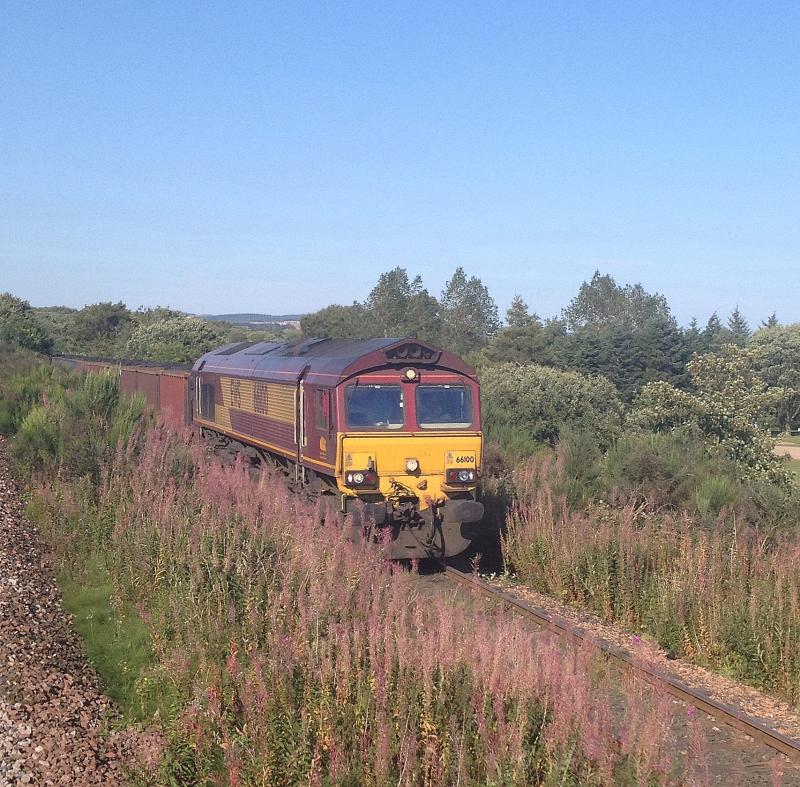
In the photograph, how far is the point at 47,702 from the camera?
21.6 ft

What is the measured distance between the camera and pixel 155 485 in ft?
38.8

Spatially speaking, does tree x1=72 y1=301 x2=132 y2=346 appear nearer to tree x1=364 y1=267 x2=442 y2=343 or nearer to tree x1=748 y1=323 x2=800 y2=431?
tree x1=364 y1=267 x2=442 y2=343

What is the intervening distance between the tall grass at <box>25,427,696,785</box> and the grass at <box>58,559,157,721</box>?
0.49ft

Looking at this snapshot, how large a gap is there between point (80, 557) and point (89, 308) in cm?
7973

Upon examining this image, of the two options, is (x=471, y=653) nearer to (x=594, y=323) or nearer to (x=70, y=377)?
(x=70, y=377)

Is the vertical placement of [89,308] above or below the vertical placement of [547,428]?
above

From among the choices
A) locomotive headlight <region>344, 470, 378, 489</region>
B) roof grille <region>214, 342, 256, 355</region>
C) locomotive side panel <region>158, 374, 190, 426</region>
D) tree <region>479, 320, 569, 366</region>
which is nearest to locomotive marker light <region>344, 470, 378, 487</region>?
locomotive headlight <region>344, 470, 378, 489</region>

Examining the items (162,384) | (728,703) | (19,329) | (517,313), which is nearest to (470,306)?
(517,313)

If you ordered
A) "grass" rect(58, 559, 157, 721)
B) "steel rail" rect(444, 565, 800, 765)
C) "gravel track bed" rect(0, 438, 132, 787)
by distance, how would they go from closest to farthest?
"gravel track bed" rect(0, 438, 132, 787) < "steel rail" rect(444, 565, 800, 765) < "grass" rect(58, 559, 157, 721)

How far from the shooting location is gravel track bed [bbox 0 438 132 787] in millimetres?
5688

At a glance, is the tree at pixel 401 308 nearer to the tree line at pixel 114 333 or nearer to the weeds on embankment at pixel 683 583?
the tree line at pixel 114 333

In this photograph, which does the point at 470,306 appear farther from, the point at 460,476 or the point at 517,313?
the point at 460,476

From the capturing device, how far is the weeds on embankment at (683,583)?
871 cm

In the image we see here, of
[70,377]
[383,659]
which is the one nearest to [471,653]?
[383,659]
